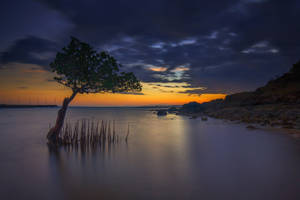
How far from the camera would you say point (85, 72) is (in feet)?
44.9

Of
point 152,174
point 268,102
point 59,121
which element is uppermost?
point 268,102

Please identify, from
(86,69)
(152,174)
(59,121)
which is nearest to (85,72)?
(86,69)

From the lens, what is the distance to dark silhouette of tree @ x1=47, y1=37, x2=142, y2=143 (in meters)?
13.2

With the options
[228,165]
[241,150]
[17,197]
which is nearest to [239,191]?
[228,165]

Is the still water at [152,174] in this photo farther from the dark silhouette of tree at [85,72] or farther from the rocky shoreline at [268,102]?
the rocky shoreline at [268,102]

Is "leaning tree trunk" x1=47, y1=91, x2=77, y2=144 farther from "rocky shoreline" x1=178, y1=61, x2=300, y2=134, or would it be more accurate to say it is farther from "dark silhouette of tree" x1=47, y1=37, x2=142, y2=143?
"rocky shoreline" x1=178, y1=61, x2=300, y2=134

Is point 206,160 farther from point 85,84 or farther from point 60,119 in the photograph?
point 60,119

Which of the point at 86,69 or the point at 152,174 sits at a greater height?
the point at 86,69

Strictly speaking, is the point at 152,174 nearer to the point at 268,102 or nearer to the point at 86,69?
the point at 86,69

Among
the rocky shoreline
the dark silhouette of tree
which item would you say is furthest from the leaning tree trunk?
the rocky shoreline

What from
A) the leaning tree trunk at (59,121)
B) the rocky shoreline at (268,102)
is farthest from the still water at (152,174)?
the rocky shoreline at (268,102)

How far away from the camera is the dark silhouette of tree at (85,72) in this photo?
521 inches

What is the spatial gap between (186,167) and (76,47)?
38.2 ft

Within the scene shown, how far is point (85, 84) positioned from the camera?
46.5ft
